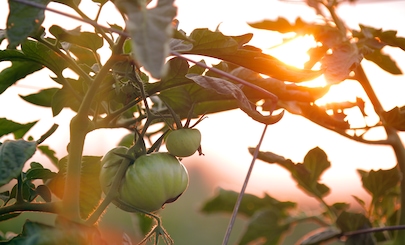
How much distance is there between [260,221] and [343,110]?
278 mm

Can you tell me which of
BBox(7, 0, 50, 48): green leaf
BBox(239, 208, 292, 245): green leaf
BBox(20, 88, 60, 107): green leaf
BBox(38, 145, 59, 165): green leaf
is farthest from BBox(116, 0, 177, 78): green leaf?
BBox(239, 208, 292, 245): green leaf

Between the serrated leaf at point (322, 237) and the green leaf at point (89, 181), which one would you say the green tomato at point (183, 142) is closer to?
the green leaf at point (89, 181)

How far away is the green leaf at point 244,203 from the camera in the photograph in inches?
35.1

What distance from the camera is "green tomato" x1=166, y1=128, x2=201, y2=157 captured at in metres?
0.44

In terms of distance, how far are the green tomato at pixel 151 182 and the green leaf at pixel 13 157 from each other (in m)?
0.09

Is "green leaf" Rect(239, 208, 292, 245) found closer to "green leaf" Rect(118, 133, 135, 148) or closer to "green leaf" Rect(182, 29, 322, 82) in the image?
"green leaf" Rect(118, 133, 135, 148)

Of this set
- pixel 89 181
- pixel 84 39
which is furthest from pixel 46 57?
pixel 89 181

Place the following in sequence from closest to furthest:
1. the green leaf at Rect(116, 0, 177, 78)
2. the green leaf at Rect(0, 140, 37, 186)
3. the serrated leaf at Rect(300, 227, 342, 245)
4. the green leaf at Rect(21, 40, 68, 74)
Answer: the green leaf at Rect(116, 0, 177, 78)
the green leaf at Rect(0, 140, 37, 186)
the green leaf at Rect(21, 40, 68, 74)
the serrated leaf at Rect(300, 227, 342, 245)

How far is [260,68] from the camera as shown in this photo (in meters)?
0.44

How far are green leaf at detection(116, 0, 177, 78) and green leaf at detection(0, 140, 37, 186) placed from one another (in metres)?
0.14

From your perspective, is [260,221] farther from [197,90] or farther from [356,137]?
[197,90]

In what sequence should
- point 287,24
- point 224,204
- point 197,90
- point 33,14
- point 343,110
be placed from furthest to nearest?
1. point 224,204
2. point 287,24
3. point 343,110
4. point 197,90
5. point 33,14

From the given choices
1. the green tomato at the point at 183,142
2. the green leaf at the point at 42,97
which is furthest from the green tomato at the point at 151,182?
the green leaf at the point at 42,97

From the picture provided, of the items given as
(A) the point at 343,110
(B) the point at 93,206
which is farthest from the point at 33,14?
(A) the point at 343,110
